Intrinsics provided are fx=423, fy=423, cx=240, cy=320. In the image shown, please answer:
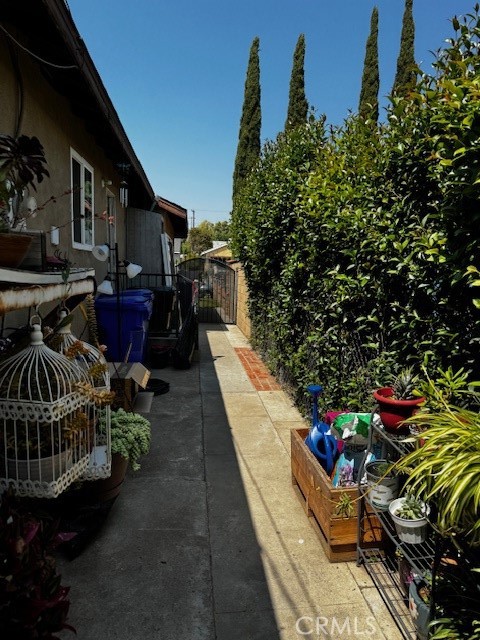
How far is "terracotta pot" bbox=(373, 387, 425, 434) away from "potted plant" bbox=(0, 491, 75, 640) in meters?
1.99

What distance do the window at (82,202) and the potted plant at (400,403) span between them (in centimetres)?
420

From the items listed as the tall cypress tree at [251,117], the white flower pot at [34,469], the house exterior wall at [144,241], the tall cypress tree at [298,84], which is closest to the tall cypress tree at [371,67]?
the tall cypress tree at [298,84]

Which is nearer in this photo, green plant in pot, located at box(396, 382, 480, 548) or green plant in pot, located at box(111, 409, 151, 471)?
green plant in pot, located at box(396, 382, 480, 548)

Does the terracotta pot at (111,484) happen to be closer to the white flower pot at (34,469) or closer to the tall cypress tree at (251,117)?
the white flower pot at (34,469)

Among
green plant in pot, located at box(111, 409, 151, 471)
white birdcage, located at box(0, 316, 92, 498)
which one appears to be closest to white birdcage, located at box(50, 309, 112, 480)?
white birdcage, located at box(0, 316, 92, 498)

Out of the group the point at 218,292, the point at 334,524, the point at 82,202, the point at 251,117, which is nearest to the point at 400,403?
the point at 334,524

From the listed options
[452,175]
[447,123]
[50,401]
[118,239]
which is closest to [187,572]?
[50,401]

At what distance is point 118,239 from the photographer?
8.88m

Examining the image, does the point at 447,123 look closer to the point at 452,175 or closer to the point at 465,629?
the point at 452,175

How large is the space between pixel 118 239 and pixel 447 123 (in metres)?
7.54

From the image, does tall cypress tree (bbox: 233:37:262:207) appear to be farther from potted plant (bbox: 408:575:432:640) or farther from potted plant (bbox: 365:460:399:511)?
potted plant (bbox: 408:575:432:640)

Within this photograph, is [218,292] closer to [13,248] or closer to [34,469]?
[34,469]

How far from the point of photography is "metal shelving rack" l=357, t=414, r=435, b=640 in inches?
96.3

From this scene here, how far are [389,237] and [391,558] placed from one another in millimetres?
2318
